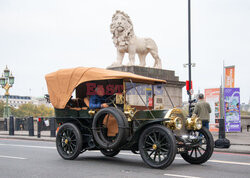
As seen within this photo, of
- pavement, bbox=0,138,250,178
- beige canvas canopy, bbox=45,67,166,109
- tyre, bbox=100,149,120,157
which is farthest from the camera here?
tyre, bbox=100,149,120,157

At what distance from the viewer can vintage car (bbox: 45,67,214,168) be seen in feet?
29.1

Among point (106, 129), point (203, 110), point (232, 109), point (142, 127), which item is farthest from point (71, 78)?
point (232, 109)

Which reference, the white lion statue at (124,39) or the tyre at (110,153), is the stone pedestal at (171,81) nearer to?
the white lion statue at (124,39)

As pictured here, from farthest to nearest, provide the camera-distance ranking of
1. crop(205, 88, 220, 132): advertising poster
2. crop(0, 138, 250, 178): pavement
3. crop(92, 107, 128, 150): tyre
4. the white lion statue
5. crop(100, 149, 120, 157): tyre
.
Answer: the white lion statue < crop(205, 88, 220, 132): advertising poster < crop(100, 149, 120, 157): tyre < crop(92, 107, 128, 150): tyre < crop(0, 138, 250, 178): pavement

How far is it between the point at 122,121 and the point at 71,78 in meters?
2.29

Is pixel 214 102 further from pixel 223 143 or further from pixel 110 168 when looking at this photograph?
pixel 110 168

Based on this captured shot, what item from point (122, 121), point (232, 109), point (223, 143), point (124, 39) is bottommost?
point (223, 143)

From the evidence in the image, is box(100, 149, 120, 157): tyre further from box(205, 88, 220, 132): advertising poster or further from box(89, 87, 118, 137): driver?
box(205, 88, 220, 132): advertising poster

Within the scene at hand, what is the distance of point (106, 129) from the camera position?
10.1 metres

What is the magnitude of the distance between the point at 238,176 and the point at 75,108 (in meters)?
4.81

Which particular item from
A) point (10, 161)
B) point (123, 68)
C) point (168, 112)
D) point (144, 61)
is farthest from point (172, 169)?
point (144, 61)

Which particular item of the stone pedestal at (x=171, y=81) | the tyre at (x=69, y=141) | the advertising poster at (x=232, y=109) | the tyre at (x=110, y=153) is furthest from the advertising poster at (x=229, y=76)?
the tyre at (x=69, y=141)

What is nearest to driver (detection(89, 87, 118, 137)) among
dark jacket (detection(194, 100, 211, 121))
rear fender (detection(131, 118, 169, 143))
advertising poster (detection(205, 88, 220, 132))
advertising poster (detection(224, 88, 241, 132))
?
rear fender (detection(131, 118, 169, 143))

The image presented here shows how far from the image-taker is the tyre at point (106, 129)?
9.24 m
